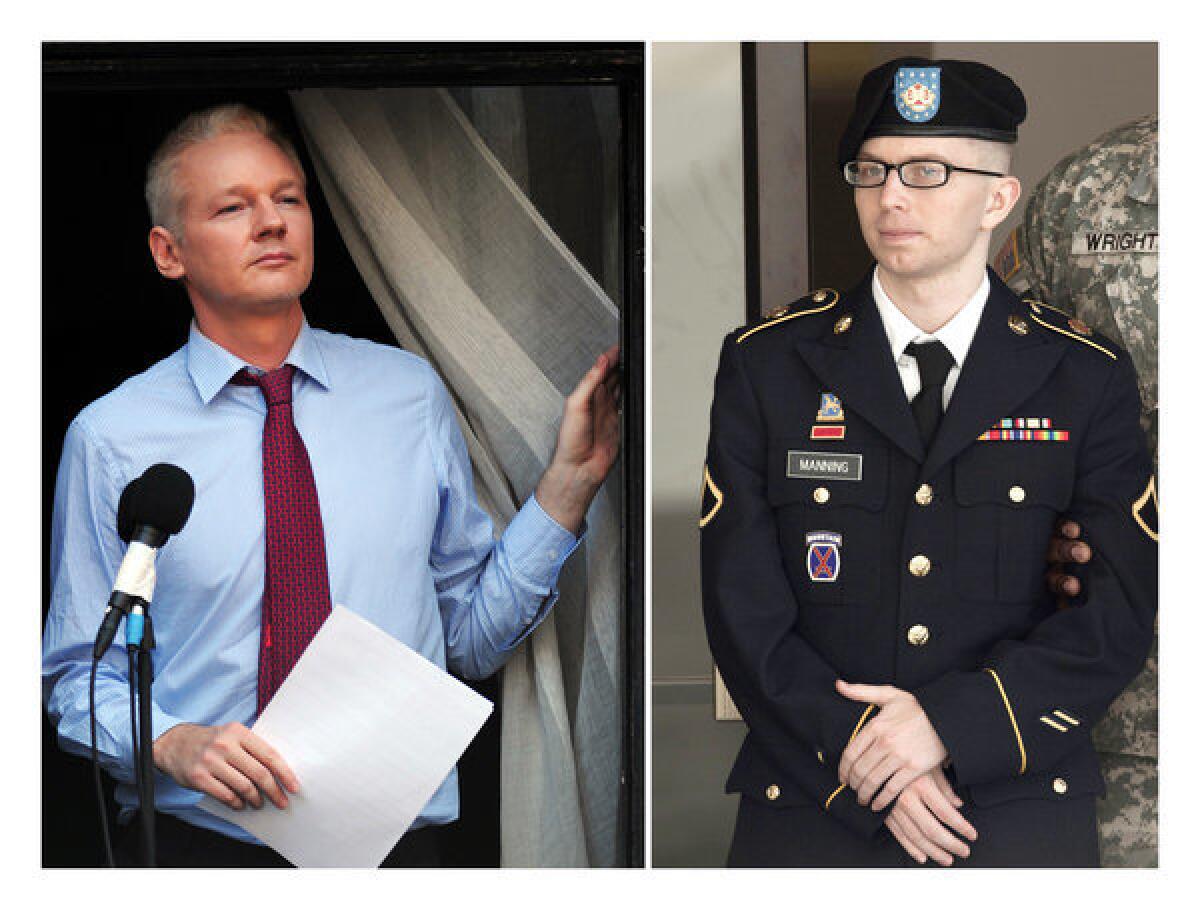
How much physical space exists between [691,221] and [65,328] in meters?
1.36

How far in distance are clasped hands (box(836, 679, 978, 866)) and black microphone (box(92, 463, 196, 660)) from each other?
1294mm

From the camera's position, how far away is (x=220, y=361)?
366 centimetres

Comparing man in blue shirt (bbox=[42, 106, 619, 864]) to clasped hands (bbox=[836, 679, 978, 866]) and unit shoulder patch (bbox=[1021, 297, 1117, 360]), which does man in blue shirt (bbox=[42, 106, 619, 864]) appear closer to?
clasped hands (bbox=[836, 679, 978, 866])

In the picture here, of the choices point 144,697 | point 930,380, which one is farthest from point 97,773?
point 930,380

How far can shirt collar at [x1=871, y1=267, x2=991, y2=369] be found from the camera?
11.4 feet

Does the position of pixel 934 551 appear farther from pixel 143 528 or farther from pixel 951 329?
pixel 143 528

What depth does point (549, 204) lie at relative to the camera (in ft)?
12.3

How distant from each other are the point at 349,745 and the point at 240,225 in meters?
1.10

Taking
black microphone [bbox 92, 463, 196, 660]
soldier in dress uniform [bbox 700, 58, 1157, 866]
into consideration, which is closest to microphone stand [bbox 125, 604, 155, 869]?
black microphone [bbox 92, 463, 196, 660]

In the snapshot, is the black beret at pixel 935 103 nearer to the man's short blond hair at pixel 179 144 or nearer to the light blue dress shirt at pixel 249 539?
the light blue dress shirt at pixel 249 539

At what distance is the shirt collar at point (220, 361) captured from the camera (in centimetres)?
365

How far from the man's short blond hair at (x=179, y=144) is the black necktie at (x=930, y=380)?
140cm

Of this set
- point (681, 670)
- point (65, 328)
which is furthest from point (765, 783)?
point (65, 328)

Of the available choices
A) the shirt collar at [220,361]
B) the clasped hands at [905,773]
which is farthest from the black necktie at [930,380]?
the shirt collar at [220,361]
